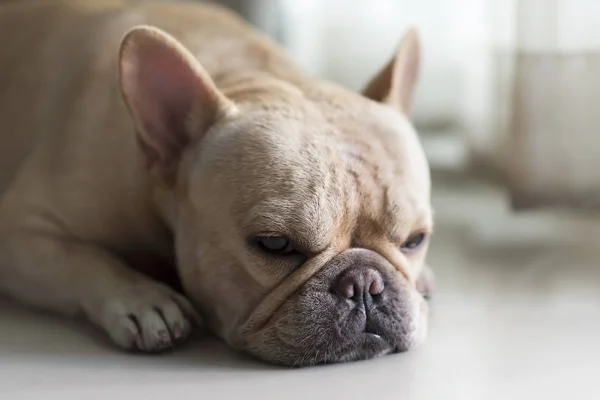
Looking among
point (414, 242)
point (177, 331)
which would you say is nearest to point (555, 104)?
point (414, 242)

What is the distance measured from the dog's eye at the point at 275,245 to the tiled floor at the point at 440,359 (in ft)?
0.47

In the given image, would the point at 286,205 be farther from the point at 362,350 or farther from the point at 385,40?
the point at 385,40

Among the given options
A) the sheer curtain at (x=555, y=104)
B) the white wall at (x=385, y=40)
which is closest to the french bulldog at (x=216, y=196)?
the sheer curtain at (x=555, y=104)

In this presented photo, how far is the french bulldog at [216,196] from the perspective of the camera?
108 centimetres

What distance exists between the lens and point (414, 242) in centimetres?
119

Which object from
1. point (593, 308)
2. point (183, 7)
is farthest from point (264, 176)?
point (183, 7)

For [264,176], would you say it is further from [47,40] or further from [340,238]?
[47,40]

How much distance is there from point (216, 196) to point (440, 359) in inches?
14.0

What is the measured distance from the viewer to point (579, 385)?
1011mm

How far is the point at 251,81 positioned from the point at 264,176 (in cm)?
27

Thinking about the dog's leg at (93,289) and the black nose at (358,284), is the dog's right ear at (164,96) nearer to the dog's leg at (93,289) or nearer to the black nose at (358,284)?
the dog's leg at (93,289)

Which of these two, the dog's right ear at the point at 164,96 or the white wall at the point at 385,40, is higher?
the dog's right ear at the point at 164,96

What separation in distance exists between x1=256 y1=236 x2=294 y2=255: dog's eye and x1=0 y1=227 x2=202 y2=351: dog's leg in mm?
157

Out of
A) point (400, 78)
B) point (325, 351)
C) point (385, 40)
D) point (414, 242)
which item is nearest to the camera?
point (325, 351)
